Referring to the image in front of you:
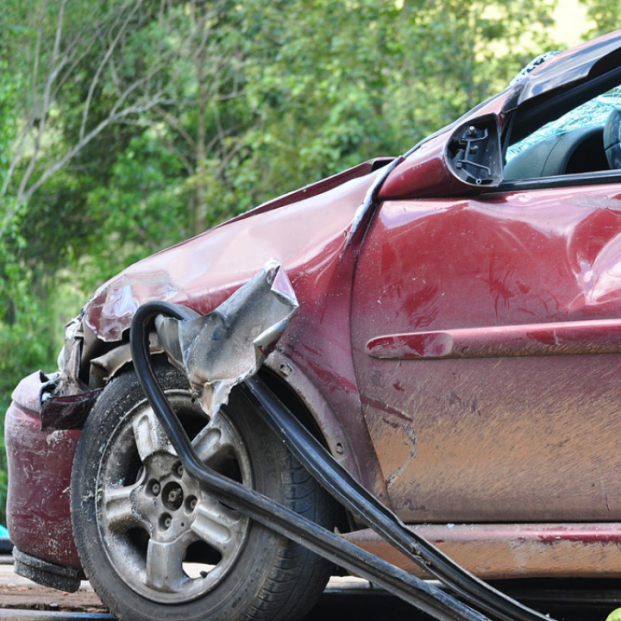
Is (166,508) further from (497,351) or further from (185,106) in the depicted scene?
(185,106)

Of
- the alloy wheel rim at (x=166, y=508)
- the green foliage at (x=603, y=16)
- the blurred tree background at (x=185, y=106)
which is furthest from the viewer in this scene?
the green foliage at (x=603, y=16)

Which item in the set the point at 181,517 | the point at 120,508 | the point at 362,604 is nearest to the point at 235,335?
the point at 181,517

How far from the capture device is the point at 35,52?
1587cm

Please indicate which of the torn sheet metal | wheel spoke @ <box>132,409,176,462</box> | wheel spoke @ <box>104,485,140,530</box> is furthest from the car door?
wheel spoke @ <box>104,485,140,530</box>

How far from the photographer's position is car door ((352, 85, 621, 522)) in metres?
2.64

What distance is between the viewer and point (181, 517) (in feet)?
9.83

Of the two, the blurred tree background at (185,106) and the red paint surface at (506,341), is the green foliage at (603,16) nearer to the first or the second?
the blurred tree background at (185,106)

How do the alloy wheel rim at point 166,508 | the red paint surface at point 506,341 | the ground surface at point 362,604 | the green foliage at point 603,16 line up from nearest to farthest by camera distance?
the red paint surface at point 506,341
the alloy wheel rim at point 166,508
the ground surface at point 362,604
the green foliage at point 603,16

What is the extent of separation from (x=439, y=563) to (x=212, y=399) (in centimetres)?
73

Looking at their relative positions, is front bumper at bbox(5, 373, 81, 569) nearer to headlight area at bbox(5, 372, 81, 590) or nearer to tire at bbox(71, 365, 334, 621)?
headlight area at bbox(5, 372, 81, 590)

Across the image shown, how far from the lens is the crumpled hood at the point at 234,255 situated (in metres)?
2.96

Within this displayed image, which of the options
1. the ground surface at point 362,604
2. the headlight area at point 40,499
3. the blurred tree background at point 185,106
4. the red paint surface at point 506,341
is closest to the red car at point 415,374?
the red paint surface at point 506,341

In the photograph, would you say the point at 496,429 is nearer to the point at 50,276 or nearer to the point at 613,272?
the point at 613,272

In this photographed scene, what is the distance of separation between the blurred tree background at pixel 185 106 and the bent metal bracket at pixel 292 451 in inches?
397
